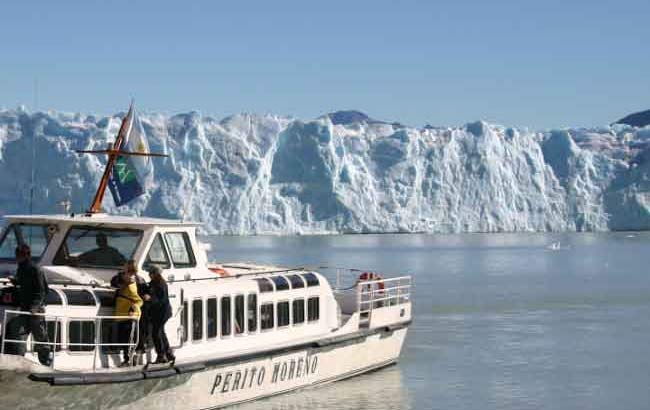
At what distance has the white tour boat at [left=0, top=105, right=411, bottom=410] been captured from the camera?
41.3ft

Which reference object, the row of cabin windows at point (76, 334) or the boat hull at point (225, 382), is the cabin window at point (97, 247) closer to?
the row of cabin windows at point (76, 334)

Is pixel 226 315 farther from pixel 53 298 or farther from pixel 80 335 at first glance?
pixel 53 298

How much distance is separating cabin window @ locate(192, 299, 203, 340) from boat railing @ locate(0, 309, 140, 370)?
1.18 meters

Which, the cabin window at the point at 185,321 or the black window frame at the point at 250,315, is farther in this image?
the black window frame at the point at 250,315

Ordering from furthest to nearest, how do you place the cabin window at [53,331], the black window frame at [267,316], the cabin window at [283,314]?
1. the cabin window at [283,314]
2. the black window frame at [267,316]
3. the cabin window at [53,331]

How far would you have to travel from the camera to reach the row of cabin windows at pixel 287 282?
15.9 meters

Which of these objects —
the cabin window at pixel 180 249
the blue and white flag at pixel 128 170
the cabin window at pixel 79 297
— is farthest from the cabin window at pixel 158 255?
the blue and white flag at pixel 128 170

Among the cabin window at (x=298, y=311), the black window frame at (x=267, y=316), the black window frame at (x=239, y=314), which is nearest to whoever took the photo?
the black window frame at (x=239, y=314)

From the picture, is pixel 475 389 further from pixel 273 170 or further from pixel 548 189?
pixel 548 189

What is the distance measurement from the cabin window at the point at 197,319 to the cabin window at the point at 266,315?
1508 millimetres

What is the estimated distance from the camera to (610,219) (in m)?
98.2

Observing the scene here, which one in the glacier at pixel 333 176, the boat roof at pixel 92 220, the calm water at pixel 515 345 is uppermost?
the glacier at pixel 333 176

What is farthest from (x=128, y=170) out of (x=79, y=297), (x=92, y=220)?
(x=79, y=297)

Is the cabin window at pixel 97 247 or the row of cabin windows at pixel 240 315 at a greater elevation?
the cabin window at pixel 97 247
